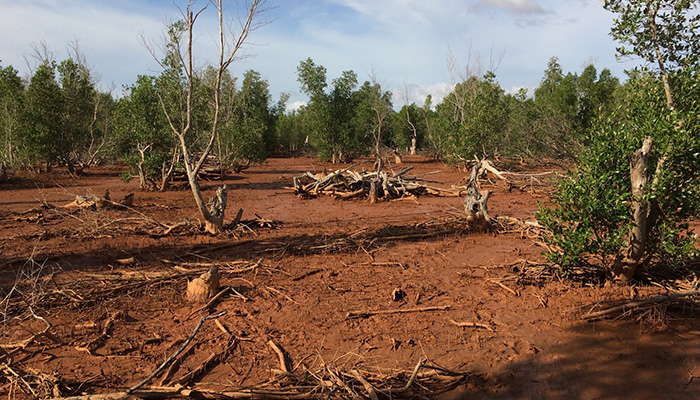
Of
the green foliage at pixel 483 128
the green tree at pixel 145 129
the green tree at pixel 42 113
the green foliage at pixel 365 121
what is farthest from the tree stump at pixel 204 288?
the green foliage at pixel 365 121

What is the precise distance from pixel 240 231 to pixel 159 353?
4.65m

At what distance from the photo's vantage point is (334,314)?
4.87 meters

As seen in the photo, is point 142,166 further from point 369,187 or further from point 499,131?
point 499,131

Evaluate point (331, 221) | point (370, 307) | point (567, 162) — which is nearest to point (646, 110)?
point (370, 307)

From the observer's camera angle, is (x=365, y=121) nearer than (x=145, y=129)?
No

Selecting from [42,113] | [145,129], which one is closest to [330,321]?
[145,129]

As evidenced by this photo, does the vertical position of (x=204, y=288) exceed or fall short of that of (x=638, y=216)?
it falls short

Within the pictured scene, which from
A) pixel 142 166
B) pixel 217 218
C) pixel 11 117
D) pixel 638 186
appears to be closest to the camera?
pixel 638 186

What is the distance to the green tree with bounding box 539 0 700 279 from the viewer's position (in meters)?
4.44

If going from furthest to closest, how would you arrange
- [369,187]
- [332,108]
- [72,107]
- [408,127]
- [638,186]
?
[408,127] < [332,108] < [72,107] < [369,187] < [638,186]

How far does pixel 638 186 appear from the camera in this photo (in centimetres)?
451

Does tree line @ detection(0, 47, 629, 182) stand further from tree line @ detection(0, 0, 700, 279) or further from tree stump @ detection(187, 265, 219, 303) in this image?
tree stump @ detection(187, 265, 219, 303)

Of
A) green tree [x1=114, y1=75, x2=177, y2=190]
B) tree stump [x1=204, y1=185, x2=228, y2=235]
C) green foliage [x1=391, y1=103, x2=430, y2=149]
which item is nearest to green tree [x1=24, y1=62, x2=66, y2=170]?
green tree [x1=114, y1=75, x2=177, y2=190]

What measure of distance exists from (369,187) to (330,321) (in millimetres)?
9434
